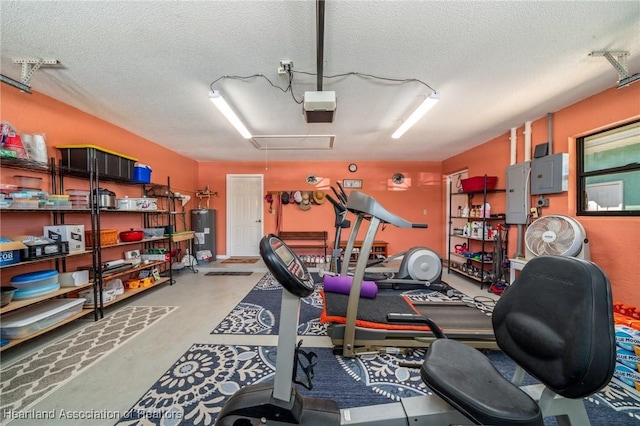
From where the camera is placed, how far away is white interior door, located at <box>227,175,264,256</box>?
595 centimetres

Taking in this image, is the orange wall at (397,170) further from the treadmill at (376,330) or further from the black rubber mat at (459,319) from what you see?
the treadmill at (376,330)

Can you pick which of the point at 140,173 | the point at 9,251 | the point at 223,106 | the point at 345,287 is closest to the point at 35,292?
the point at 9,251

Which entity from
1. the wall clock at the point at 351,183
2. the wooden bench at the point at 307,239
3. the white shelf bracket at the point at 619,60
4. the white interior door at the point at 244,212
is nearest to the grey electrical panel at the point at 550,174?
the white shelf bracket at the point at 619,60

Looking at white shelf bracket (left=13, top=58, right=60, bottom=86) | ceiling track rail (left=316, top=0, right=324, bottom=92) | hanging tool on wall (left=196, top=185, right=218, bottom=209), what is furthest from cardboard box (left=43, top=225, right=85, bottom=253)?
hanging tool on wall (left=196, top=185, right=218, bottom=209)

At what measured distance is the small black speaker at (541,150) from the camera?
9.91 feet

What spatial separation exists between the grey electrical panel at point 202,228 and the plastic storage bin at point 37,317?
2.77m

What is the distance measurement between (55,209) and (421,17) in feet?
12.2

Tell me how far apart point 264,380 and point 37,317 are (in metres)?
2.26

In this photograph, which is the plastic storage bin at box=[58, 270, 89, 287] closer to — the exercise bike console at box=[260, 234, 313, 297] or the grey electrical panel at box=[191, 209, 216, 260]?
the grey electrical panel at box=[191, 209, 216, 260]

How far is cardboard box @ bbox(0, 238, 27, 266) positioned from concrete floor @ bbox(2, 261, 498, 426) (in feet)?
2.75

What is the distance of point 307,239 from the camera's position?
579 centimetres

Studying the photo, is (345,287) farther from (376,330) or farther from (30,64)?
(30,64)

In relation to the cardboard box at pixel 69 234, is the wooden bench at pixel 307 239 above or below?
below

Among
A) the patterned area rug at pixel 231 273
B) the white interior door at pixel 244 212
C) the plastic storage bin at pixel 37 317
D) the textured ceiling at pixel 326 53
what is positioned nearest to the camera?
the textured ceiling at pixel 326 53
